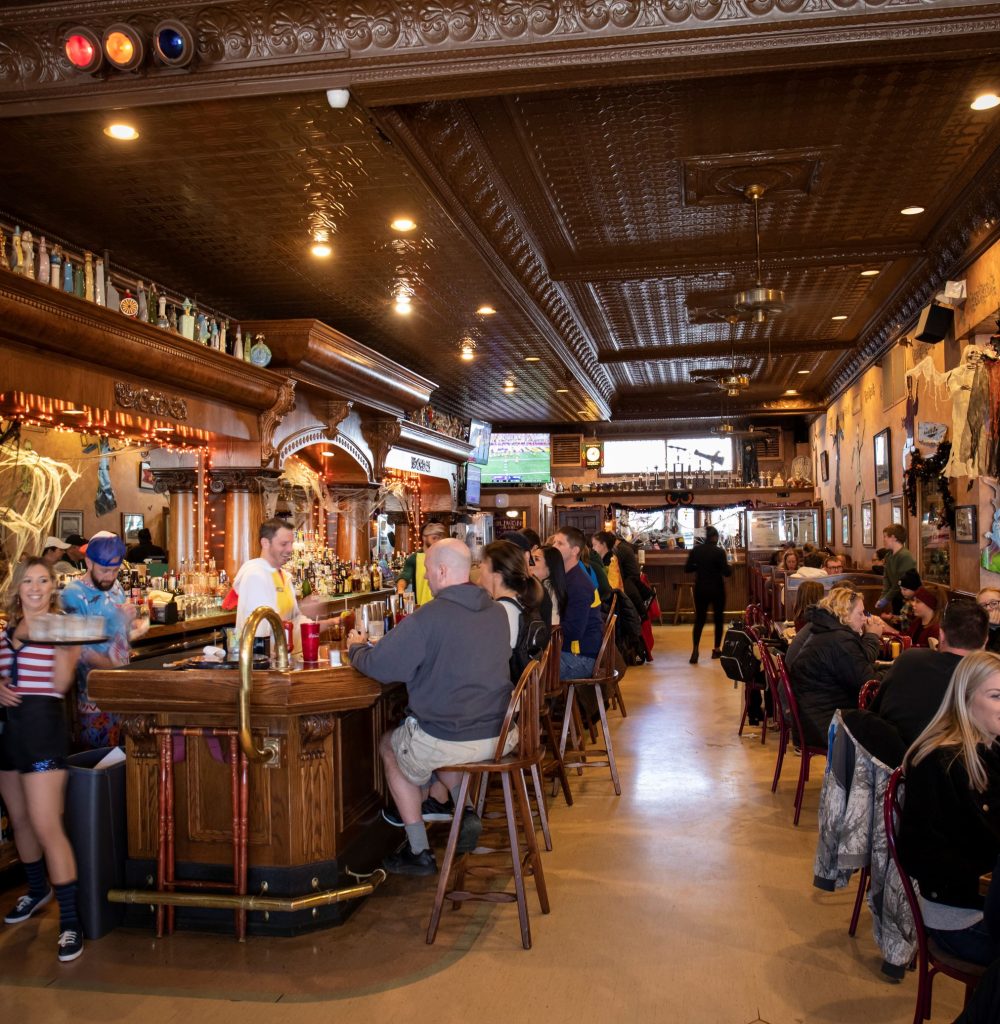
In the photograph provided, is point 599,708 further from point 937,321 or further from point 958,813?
point 937,321

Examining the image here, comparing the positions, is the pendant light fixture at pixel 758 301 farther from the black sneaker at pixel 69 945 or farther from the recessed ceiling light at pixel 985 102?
the black sneaker at pixel 69 945

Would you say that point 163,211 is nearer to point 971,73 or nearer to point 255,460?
point 255,460

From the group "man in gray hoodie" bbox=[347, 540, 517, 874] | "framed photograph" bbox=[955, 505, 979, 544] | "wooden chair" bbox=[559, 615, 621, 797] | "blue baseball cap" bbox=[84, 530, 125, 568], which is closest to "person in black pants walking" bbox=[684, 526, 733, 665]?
"framed photograph" bbox=[955, 505, 979, 544]

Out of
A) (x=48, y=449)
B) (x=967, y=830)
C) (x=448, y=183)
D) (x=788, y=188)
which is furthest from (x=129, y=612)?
(x=48, y=449)

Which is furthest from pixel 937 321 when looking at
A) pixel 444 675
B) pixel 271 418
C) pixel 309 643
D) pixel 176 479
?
pixel 176 479

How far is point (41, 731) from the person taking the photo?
363cm

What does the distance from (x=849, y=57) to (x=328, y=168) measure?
2.64m

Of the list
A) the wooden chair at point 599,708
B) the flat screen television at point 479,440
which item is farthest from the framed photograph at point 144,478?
the wooden chair at point 599,708

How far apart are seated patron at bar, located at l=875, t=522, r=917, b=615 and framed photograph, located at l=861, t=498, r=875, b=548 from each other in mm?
3007

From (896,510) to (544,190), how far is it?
18.4 ft

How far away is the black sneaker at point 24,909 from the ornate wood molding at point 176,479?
13.9 ft

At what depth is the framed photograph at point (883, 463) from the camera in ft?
32.8

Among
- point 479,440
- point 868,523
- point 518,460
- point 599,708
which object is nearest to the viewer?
point 599,708

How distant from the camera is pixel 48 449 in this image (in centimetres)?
923
